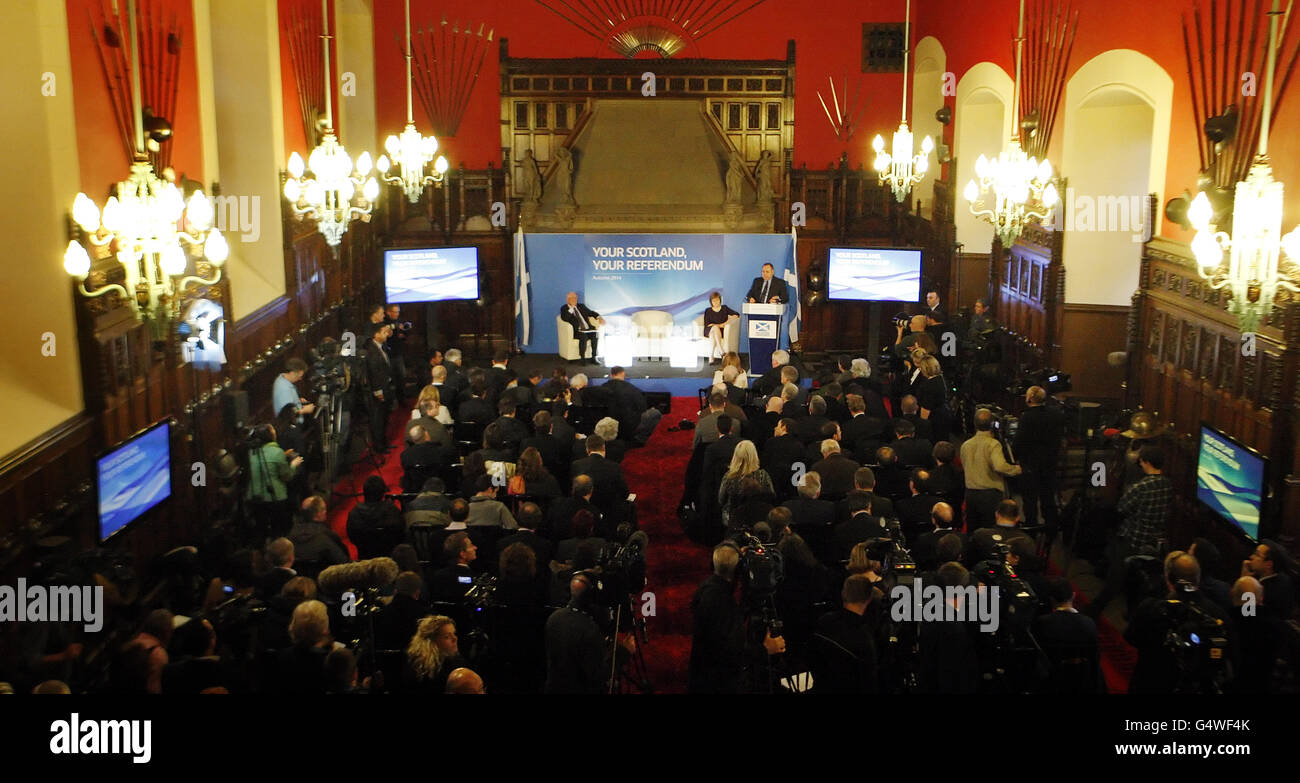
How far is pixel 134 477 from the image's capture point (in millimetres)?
6926

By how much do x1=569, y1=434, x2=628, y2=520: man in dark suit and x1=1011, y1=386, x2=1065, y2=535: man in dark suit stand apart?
3288 millimetres

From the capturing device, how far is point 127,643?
488 centimetres

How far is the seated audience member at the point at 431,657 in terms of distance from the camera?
4.98 metres

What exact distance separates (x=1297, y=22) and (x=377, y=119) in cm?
1221

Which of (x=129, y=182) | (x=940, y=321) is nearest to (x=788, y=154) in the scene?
(x=940, y=321)

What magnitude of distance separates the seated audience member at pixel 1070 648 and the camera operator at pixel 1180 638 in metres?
0.36

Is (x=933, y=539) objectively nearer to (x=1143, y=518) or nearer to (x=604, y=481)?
(x=1143, y=518)

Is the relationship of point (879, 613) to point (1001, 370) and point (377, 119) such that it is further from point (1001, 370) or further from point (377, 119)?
point (377, 119)

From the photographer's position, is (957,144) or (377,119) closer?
(957,144)

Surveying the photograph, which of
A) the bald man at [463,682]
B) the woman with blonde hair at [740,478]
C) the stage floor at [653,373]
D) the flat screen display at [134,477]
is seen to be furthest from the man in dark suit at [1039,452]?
the flat screen display at [134,477]

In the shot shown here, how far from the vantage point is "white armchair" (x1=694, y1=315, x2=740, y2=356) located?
14516mm

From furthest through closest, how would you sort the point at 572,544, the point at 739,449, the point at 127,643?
the point at 739,449
the point at 572,544
the point at 127,643

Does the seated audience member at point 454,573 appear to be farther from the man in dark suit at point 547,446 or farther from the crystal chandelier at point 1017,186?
the crystal chandelier at point 1017,186

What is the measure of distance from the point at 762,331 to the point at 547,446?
6.04 m
